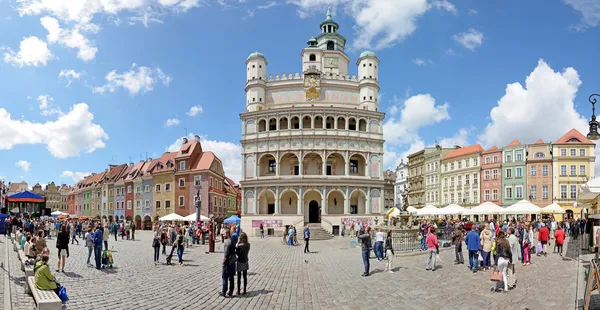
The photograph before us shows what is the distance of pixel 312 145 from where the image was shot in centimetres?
4916

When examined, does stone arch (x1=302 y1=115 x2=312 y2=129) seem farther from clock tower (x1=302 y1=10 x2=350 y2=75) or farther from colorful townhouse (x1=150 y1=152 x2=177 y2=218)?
colorful townhouse (x1=150 y1=152 x2=177 y2=218)

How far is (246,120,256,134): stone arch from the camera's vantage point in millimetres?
51338

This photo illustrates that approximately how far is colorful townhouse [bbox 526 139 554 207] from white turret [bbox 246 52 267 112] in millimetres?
35483

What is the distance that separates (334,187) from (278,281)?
34.3 m

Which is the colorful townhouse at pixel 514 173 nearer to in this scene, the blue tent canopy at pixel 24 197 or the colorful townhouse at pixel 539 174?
the colorful townhouse at pixel 539 174

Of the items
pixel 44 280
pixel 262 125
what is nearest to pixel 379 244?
pixel 44 280

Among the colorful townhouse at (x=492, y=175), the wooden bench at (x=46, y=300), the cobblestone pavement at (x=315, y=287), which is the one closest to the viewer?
the wooden bench at (x=46, y=300)

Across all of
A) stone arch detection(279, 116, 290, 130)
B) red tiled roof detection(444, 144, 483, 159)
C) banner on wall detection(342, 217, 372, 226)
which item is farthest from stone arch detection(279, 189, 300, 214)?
red tiled roof detection(444, 144, 483, 159)

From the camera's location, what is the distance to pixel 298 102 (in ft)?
170

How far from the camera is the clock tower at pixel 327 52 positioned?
53469mm

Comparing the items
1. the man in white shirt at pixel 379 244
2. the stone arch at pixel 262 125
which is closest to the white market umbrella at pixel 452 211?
the man in white shirt at pixel 379 244

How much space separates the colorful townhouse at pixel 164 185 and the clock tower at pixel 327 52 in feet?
79.1

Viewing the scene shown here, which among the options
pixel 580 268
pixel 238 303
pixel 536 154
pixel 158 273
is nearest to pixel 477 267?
pixel 580 268

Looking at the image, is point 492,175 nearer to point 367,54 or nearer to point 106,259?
point 367,54
